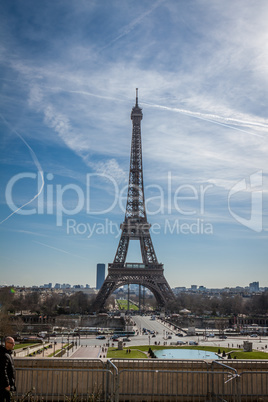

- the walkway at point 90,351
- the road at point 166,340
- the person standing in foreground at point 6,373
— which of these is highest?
the person standing in foreground at point 6,373

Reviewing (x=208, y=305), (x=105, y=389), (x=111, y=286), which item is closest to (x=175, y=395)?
(x=105, y=389)

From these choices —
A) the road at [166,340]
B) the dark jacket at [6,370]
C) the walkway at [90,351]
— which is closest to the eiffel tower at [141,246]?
the road at [166,340]

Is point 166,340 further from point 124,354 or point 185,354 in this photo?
point 124,354

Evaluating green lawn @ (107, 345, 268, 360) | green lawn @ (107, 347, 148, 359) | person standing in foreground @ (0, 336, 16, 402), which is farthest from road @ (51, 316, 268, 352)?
person standing in foreground @ (0, 336, 16, 402)

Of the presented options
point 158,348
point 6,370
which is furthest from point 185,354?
point 6,370

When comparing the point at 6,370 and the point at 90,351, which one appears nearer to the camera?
the point at 6,370

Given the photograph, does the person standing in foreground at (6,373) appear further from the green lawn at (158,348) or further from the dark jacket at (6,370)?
the green lawn at (158,348)
